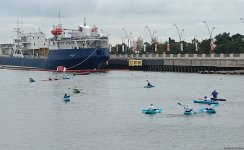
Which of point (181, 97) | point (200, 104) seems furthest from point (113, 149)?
point (181, 97)

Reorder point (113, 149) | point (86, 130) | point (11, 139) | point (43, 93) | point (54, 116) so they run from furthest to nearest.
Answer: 1. point (43, 93)
2. point (54, 116)
3. point (86, 130)
4. point (11, 139)
5. point (113, 149)

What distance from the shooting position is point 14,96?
12044 cm

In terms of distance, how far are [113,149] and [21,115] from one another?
2821 cm

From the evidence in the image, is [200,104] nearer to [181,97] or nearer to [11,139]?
[181,97]

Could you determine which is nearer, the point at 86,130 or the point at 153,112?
the point at 86,130

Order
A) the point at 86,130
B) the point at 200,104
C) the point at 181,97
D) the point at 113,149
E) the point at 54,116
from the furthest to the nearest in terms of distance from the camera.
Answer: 1. the point at 181,97
2. the point at 200,104
3. the point at 54,116
4. the point at 86,130
5. the point at 113,149

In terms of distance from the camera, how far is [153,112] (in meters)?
86.1

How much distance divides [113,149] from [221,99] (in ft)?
149

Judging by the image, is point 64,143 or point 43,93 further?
point 43,93

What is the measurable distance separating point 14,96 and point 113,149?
62098mm

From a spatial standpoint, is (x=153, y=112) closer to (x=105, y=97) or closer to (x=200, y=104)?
(x=200, y=104)

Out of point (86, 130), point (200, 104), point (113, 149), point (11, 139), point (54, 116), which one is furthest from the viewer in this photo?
point (200, 104)

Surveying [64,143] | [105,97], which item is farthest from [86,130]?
[105,97]

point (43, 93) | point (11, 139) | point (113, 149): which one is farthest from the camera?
point (43, 93)
